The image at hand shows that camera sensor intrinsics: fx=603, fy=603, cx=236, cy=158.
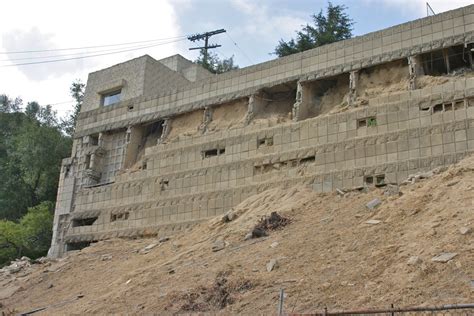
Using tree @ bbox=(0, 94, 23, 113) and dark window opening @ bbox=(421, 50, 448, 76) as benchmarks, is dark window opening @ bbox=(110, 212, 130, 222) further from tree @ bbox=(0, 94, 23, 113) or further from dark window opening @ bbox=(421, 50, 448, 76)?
tree @ bbox=(0, 94, 23, 113)

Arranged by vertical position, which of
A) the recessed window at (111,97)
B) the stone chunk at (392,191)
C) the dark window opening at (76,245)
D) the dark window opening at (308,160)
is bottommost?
the dark window opening at (76,245)

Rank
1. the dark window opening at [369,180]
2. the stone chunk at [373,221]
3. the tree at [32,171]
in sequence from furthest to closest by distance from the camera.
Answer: the tree at [32,171]
the dark window opening at [369,180]
the stone chunk at [373,221]

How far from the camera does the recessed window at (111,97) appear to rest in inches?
1040

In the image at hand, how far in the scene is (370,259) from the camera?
11500mm

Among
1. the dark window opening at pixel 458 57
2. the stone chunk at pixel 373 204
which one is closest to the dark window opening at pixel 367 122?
the dark window opening at pixel 458 57

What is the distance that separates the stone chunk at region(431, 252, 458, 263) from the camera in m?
10.3

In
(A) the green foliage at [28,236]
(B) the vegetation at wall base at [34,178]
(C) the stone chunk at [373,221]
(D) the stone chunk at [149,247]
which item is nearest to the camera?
(C) the stone chunk at [373,221]

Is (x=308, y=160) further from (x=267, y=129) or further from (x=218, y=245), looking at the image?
(x=218, y=245)

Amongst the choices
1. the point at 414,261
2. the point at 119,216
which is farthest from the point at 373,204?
the point at 119,216

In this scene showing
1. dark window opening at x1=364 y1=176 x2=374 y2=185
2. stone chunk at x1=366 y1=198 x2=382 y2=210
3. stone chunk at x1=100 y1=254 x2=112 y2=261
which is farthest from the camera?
stone chunk at x1=100 y1=254 x2=112 y2=261

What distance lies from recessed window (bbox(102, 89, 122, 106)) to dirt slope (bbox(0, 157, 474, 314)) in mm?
9279

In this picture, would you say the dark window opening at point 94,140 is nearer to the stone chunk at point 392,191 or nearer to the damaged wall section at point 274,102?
the damaged wall section at point 274,102

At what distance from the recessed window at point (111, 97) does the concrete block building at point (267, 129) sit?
5 centimetres

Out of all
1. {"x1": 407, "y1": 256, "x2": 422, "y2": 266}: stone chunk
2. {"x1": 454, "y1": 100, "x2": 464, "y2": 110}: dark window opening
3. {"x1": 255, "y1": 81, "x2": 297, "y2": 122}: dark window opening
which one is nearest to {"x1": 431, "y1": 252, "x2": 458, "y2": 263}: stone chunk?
{"x1": 407, "y1": 256, "x2": 422, "y2": 266}: stone chunk
